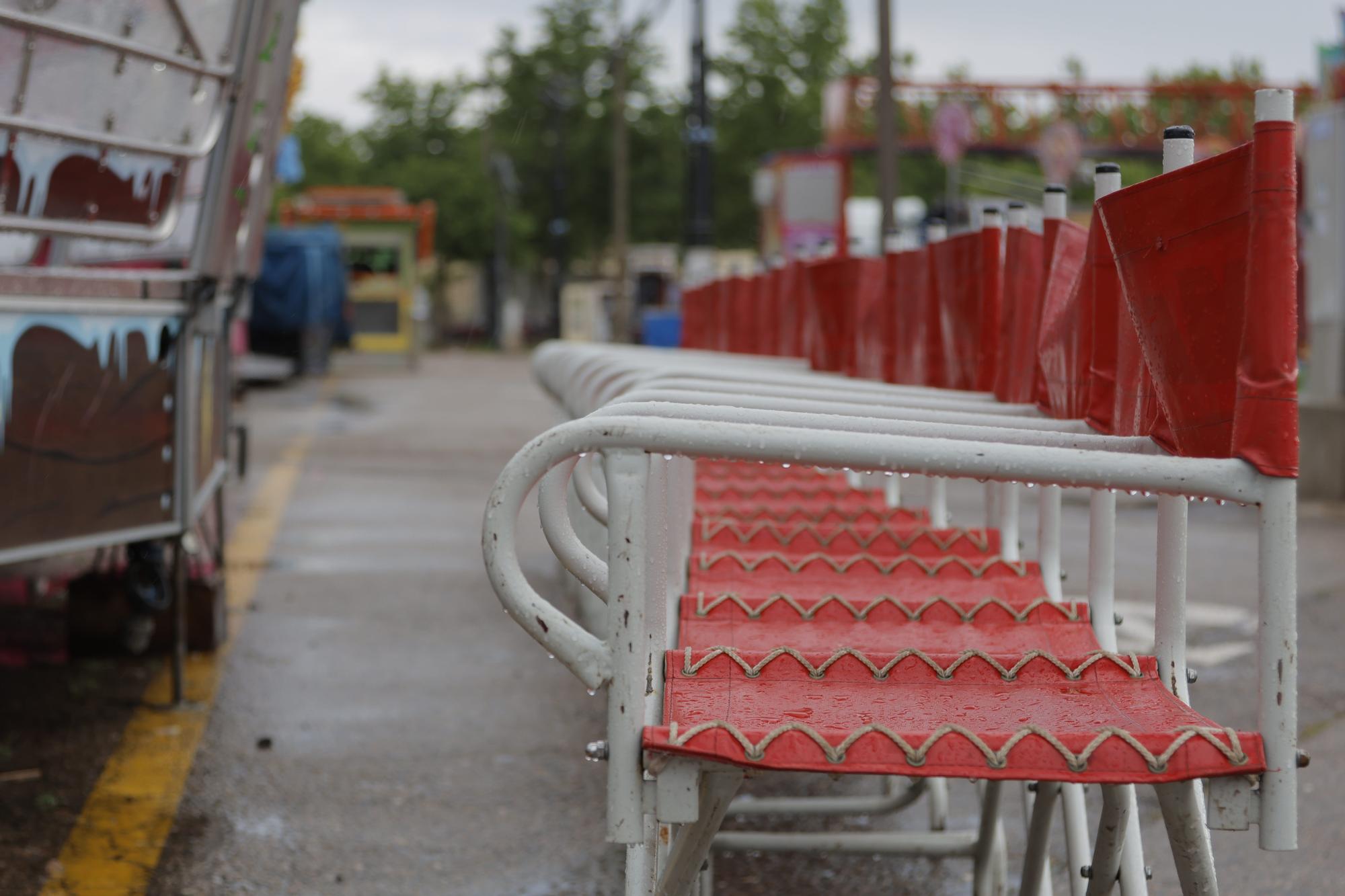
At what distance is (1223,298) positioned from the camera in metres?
1.85

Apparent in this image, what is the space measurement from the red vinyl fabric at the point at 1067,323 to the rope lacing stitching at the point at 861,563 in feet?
0.93

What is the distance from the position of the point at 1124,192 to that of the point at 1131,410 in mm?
306

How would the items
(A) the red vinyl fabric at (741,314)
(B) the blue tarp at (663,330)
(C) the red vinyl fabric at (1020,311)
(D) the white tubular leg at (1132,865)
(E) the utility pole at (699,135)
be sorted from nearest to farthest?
1. (D) the white tubular leg at (1132,865)
2. (C) the red vinyl fabric at (1020,311)
3. (A) the red vinyl fabric at (741,314)
4. (B) the blue tarp at (663,330)
5. (E) the utility pole at (699,135)

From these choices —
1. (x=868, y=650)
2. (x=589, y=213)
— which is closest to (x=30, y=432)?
(x=868, y=650)

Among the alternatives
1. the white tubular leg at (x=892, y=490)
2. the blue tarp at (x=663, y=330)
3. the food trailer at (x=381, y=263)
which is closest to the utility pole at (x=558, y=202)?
the food trailer at (x=381, y=263)

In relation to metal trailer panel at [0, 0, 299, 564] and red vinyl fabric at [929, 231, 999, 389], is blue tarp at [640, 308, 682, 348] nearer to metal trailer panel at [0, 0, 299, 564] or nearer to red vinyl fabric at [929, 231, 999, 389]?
metal trailer panel at [0, 0, 299, 564]

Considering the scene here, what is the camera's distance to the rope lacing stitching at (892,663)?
6.78ft

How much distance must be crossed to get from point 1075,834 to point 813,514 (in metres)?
1.20

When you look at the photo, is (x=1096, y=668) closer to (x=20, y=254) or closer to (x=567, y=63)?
(x=20, y=254)

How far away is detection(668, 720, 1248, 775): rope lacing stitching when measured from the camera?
1743 millimetres

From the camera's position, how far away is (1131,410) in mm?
2248

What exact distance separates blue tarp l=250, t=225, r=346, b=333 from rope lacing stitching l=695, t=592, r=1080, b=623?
23635 millimetres

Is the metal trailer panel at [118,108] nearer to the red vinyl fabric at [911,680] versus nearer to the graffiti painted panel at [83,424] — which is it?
the graffiti painted panel at [83,424]

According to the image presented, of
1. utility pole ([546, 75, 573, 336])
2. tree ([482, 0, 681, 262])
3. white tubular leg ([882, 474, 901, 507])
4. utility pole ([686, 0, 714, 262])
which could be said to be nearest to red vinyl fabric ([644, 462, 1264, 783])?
white tubular leg ([882, 474, 901, 507])
